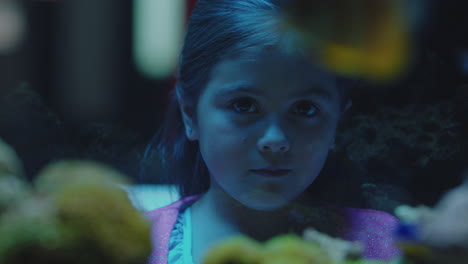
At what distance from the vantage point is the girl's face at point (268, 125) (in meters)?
0.90

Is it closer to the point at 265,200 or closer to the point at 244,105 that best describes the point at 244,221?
Answer: the point at 265,200

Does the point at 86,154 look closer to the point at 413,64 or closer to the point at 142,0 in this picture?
the point at 142,0

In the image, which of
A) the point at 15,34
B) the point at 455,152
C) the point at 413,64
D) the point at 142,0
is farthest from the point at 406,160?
the point at 15,34

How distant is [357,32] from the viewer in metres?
0.75

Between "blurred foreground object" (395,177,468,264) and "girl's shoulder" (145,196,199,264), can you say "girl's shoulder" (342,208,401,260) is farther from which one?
"girl's shoulder" (145,196,199,264)

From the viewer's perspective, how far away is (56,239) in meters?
0.70

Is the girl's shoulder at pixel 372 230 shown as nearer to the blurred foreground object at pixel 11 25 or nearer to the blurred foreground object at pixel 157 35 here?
the blurred foreground object at pixel 157 35

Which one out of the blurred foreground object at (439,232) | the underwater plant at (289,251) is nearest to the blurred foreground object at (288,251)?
the underwater plant at (289,251)

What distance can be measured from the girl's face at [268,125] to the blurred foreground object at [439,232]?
226 mm

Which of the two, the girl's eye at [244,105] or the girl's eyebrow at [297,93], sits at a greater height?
the girl's eyebrow at [297,93]

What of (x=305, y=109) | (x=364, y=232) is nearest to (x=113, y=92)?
(x=305, y=109)

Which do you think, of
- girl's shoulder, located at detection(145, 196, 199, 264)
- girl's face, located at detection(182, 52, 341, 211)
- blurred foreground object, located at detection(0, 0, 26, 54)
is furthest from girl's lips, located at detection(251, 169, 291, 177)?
blurred foreground object, located at detection(0, 0, 26, 54)

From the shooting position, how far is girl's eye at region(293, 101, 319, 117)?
2.99 ft

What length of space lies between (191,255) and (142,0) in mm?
531
